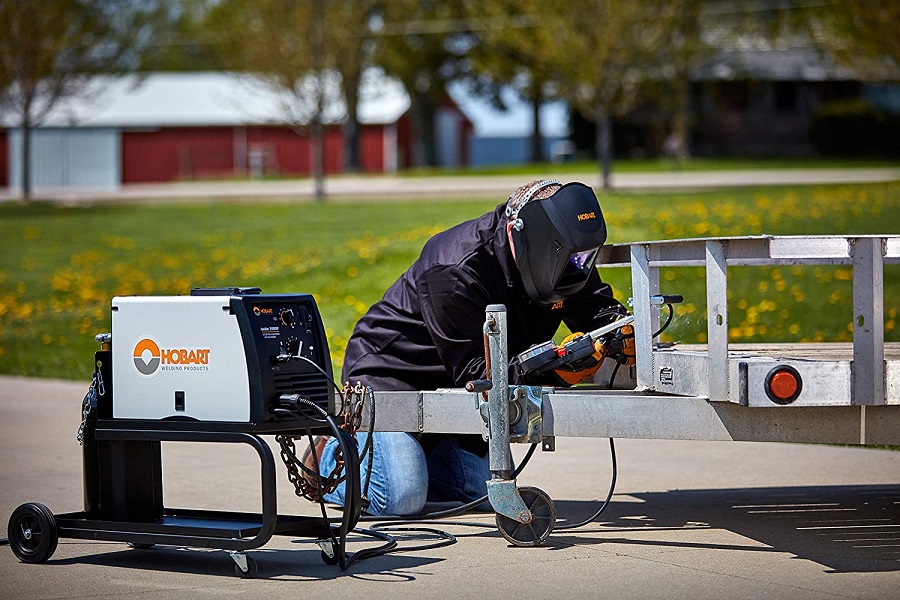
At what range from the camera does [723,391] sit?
5.12m

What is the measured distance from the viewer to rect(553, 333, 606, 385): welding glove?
565 centimetres

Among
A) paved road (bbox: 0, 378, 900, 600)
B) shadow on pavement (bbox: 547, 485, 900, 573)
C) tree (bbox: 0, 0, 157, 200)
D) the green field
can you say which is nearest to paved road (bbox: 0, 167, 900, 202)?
tree (bbox: 0, 0, 157, 200)

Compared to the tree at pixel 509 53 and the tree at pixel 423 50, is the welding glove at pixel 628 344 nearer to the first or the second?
the tree at pixel 509 53

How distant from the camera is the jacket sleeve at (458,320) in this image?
5777 mm

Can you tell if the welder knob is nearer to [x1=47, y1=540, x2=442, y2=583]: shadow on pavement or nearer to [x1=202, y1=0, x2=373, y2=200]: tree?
[x1=47, y1=540, x2=442, y2=583]: shadow on pavement

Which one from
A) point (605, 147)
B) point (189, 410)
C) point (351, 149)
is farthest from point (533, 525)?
point (351, 149)

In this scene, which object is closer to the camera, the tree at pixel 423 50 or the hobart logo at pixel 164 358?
the hobart logo at pixel 164 358

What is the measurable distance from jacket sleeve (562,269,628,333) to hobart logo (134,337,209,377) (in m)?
1.89

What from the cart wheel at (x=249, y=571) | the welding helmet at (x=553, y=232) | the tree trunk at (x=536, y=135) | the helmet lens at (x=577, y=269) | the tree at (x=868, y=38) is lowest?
the cart wheel at (x=249, y=571)

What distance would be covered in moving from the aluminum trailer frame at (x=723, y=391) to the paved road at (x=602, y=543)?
513 millimetres

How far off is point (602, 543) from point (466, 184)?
104ft

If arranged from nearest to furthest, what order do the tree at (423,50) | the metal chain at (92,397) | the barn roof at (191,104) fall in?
1. the metal chain at (92,397)
2. the tree at (423,50)
3. the barn roof at (191,104)

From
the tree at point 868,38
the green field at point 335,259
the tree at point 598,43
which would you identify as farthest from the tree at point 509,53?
the green field at point 335,259

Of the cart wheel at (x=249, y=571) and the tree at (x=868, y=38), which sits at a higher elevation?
the tree at (x=868, y=38)
